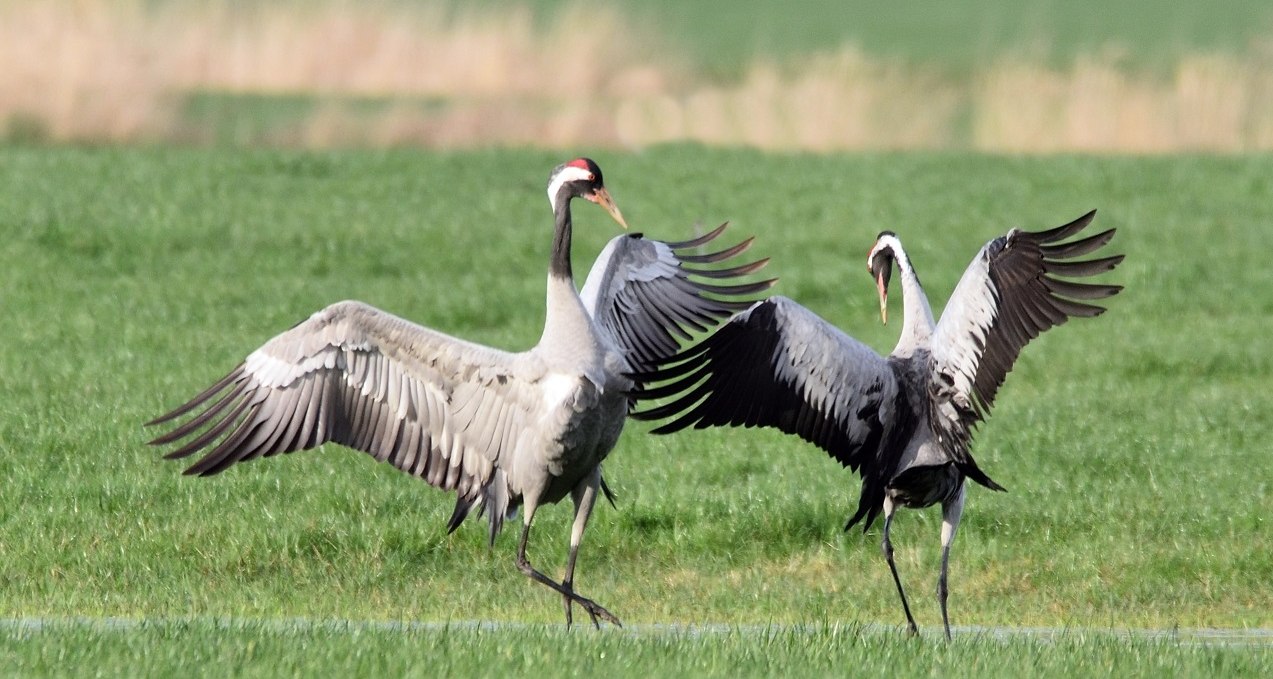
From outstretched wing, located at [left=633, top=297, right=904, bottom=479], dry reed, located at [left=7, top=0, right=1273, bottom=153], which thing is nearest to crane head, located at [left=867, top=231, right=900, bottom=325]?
outstretched wing, located at [left=633, top=297, right=904, bottom=479]

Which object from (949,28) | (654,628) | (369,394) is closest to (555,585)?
(654,628)

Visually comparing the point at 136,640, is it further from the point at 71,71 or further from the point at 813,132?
the point at 813,132

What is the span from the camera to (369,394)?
8.68m

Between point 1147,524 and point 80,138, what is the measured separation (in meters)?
16.6

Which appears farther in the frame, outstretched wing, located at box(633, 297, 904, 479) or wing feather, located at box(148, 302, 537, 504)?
outstretched wing, located at box(633, 297, 904, 479)

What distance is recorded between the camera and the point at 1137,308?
54.4 ft

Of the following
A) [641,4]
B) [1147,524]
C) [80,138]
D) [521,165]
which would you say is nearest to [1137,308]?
[1147,524]

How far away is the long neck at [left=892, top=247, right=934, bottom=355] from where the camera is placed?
902 cm

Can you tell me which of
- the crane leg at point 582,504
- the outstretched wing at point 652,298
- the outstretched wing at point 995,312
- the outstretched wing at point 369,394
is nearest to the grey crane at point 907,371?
the outstretched wing at point 995,312

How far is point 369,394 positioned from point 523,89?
20.1 meters

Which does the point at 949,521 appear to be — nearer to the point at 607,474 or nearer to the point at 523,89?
the point at 607,474

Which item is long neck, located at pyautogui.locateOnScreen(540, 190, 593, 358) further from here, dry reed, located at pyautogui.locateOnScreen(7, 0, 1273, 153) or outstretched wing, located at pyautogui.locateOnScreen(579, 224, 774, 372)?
dry reed, located at pyautogui.locateOnScreen(7, 0, 1273, 153)

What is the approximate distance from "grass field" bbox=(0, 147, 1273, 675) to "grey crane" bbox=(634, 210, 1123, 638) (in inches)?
30.0

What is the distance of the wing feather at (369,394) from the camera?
8.49m
